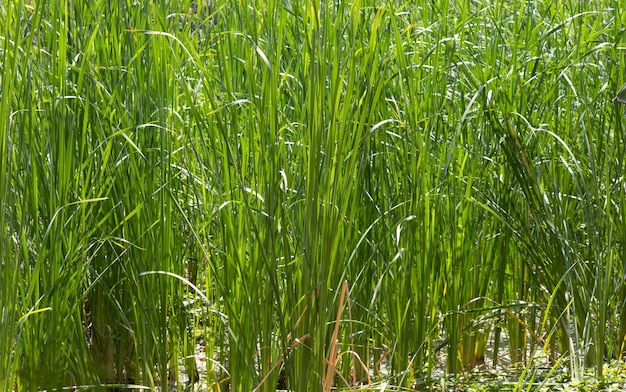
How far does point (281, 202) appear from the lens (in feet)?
→ 6.43

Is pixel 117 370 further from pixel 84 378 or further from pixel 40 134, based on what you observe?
pixel 40 134

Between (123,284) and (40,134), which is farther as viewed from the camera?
(123,284)

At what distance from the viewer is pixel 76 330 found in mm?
2326

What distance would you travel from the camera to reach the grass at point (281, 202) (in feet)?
6.50

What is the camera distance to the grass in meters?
1.98

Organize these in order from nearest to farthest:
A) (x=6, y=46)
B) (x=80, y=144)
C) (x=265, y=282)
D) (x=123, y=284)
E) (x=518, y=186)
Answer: (x=6, y=46) < (x=265, y=282) < (x=80, y=144) < (x=123, y=284) < (x=518, y=186)

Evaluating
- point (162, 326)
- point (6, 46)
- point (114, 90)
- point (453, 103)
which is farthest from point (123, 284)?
point (453, 103)

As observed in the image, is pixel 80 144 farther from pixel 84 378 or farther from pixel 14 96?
pixel 84 378

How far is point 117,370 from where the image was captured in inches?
105

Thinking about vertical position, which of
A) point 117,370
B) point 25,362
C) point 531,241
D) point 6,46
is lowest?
point 117,370

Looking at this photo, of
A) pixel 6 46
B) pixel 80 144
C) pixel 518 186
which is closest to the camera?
pixel 6 46

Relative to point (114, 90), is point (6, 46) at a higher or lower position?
higher

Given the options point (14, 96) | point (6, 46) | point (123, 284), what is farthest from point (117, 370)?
point (6, 46)

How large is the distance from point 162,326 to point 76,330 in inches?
9.6
